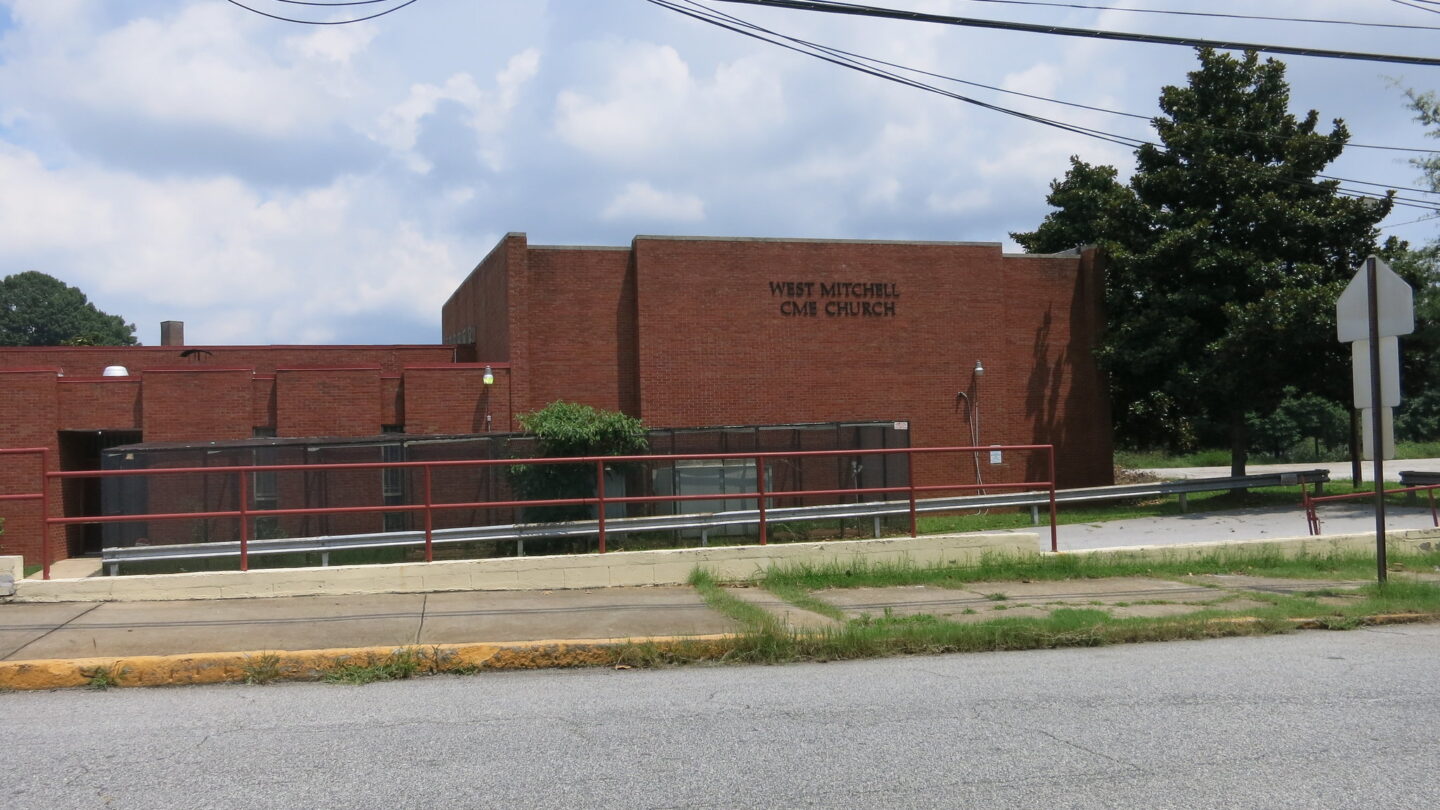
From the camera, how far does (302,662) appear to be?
27.3ft

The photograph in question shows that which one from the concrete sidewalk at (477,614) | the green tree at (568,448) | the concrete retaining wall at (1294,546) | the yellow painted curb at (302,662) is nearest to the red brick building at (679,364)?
the green tree at (568,448)

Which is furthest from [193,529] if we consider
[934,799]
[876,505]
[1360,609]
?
[1360,609]

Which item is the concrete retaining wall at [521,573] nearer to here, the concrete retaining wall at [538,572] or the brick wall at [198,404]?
the concrete retaining wall at [538,572]

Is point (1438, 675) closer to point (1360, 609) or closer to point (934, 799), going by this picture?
point (1360, 609)

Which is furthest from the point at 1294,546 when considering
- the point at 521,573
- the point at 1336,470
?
the point at 1336,470

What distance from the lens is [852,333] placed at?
2822 cm

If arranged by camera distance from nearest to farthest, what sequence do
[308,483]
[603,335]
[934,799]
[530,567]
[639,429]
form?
[934,799]
[530,567]
[308,483]
[639,429]
[603,335]

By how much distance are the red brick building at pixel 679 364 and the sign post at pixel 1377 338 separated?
1319cm

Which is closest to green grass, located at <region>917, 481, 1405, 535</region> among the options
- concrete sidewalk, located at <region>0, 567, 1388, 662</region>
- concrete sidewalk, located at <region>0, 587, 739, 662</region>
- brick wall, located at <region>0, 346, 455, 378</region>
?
concrete sidewalk, located at <region>0, 567, 1388, 662</region>

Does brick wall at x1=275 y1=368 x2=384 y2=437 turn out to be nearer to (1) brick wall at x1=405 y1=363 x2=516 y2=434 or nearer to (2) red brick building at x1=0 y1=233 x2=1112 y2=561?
(2) red brick building at x1=0 y1=233 x2=1112 y2=561

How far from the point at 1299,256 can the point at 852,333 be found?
11.7 meters

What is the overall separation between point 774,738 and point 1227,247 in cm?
2583

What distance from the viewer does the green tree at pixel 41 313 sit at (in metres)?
106

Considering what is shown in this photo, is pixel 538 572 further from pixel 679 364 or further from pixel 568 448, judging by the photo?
pixel 679 364
